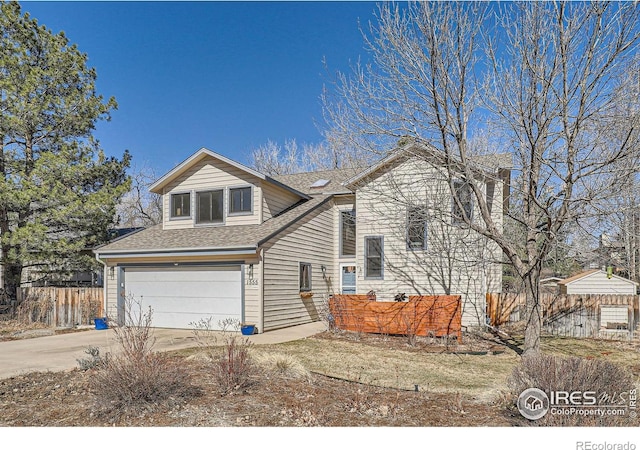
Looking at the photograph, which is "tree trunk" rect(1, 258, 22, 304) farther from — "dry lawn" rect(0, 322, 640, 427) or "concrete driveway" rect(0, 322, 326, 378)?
"dry lawn" rect(0, 322, 640, 427)

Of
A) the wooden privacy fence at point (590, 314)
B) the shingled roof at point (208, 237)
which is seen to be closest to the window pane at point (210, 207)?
the shingled roof at point (208, 237)

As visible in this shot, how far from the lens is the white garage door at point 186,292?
42.1ft

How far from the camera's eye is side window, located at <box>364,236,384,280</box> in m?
14.7

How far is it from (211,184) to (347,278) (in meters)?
6.06

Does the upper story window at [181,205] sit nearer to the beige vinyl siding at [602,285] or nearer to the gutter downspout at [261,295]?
the gutter downspout at [261,295]

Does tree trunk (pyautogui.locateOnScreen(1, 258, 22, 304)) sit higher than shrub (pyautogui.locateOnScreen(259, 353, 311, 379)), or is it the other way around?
tree trunk (pyautogui.locateOnScreen(1, 258, 22, 304))

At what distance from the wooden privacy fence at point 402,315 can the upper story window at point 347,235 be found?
420 centimetres

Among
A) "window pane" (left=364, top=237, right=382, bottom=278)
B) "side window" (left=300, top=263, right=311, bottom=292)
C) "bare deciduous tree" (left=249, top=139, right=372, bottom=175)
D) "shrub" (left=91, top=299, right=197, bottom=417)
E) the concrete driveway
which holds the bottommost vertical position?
the concrete driveway

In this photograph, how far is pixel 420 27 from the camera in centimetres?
809

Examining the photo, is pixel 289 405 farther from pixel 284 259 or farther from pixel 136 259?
pixel 136 259

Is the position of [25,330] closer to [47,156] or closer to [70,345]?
[70,345]

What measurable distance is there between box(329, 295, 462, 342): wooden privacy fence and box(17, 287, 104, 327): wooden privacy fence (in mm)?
8022

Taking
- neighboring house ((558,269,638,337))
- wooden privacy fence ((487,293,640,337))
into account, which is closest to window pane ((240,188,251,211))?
wooden privacy fence ((487,293,640,337))

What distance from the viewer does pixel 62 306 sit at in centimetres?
1453
